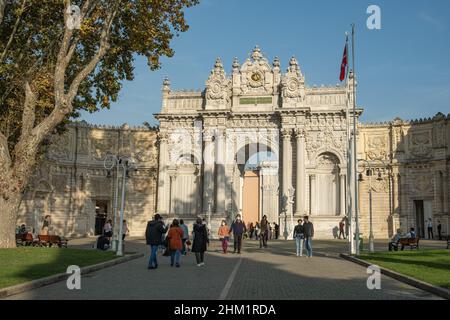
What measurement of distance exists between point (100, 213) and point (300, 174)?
66.8ft

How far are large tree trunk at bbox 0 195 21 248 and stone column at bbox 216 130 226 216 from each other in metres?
24.1

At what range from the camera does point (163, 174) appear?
158 feet

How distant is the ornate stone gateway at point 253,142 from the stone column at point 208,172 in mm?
90

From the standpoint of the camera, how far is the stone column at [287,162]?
4492 centimetres

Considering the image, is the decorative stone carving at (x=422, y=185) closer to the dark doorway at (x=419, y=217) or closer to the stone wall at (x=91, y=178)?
the dark doorway at (x=419, y=217)

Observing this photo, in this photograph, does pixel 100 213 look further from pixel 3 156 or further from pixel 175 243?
pixel 175 243

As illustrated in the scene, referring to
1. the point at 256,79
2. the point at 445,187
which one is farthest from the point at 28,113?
the point at 445,187

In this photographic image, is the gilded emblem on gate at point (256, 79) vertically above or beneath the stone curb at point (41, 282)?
above

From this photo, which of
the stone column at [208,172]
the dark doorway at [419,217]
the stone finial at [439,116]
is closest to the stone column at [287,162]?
the stone column at [208,172]

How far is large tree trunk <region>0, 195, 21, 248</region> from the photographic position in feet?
74.6

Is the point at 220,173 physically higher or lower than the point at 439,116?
lower

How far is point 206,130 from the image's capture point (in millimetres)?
47156
